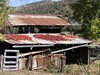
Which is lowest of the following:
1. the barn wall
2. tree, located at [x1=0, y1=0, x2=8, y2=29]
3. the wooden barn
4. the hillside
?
the barn wall

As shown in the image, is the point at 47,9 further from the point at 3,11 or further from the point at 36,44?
the point at 3,11

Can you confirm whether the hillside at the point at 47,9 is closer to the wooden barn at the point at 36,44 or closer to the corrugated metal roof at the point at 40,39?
the wooden barn at the point at 36,44

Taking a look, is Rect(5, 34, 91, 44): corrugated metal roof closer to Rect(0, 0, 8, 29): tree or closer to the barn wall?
the barn wall

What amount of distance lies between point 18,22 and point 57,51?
5.48m

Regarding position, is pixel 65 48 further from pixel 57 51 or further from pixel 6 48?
pixel 6 48

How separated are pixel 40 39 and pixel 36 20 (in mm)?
3887

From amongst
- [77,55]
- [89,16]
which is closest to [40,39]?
[77,55]

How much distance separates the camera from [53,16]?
42.8 metres

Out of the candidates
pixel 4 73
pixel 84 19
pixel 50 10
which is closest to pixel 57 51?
pixel 4 73

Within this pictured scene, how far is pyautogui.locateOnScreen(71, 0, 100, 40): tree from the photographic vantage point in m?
47.2

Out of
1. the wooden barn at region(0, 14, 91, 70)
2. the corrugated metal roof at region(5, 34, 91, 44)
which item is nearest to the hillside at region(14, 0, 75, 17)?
the wooden barn at region(0, 14, 91, 70)

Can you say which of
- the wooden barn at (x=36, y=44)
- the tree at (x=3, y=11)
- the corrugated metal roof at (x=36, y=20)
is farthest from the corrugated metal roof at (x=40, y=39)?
the tree at (x=3, y=11)

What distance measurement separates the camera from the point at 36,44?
114 ft

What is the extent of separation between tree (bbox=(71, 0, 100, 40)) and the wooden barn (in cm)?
614
